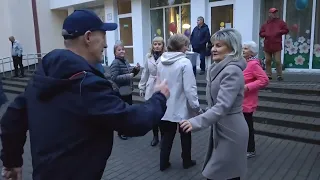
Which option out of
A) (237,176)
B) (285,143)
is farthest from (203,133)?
(237,176)

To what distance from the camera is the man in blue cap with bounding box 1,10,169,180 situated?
1491 mm

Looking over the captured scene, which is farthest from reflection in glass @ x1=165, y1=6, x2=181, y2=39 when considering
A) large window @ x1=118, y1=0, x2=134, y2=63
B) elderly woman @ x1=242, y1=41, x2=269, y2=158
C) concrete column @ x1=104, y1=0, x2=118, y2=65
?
elderly woman @ x1=242, y1=41, x2=269, y2=158

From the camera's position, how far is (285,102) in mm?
6543

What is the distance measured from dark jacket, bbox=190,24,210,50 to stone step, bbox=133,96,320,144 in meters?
4.15

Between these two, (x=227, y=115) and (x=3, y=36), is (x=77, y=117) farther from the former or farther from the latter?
(x=3, y=36)

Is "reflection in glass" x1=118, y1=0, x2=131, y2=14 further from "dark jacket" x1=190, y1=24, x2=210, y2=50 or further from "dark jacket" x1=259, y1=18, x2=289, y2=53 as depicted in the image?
"dark jacket" x1=259, y1=18, x2=289, y2=53

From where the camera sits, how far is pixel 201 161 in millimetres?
4477

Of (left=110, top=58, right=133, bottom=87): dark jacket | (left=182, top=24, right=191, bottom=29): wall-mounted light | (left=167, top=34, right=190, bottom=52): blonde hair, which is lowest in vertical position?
(left=110, top=58, right=133, bottom=87): dark jacket

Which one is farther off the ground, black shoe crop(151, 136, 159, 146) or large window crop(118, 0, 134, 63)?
large window crop(118, 0, 134, 63)

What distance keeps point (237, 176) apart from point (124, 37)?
1243 cm

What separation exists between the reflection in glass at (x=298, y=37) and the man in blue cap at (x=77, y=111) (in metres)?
8.56

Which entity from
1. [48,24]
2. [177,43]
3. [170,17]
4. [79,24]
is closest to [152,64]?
[177,43]

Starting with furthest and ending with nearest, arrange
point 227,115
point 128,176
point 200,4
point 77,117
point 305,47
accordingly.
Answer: point 200,4
point 305,47
point 128,176
point 227,115
point 77,117

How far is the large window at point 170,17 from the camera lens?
11625 mm
